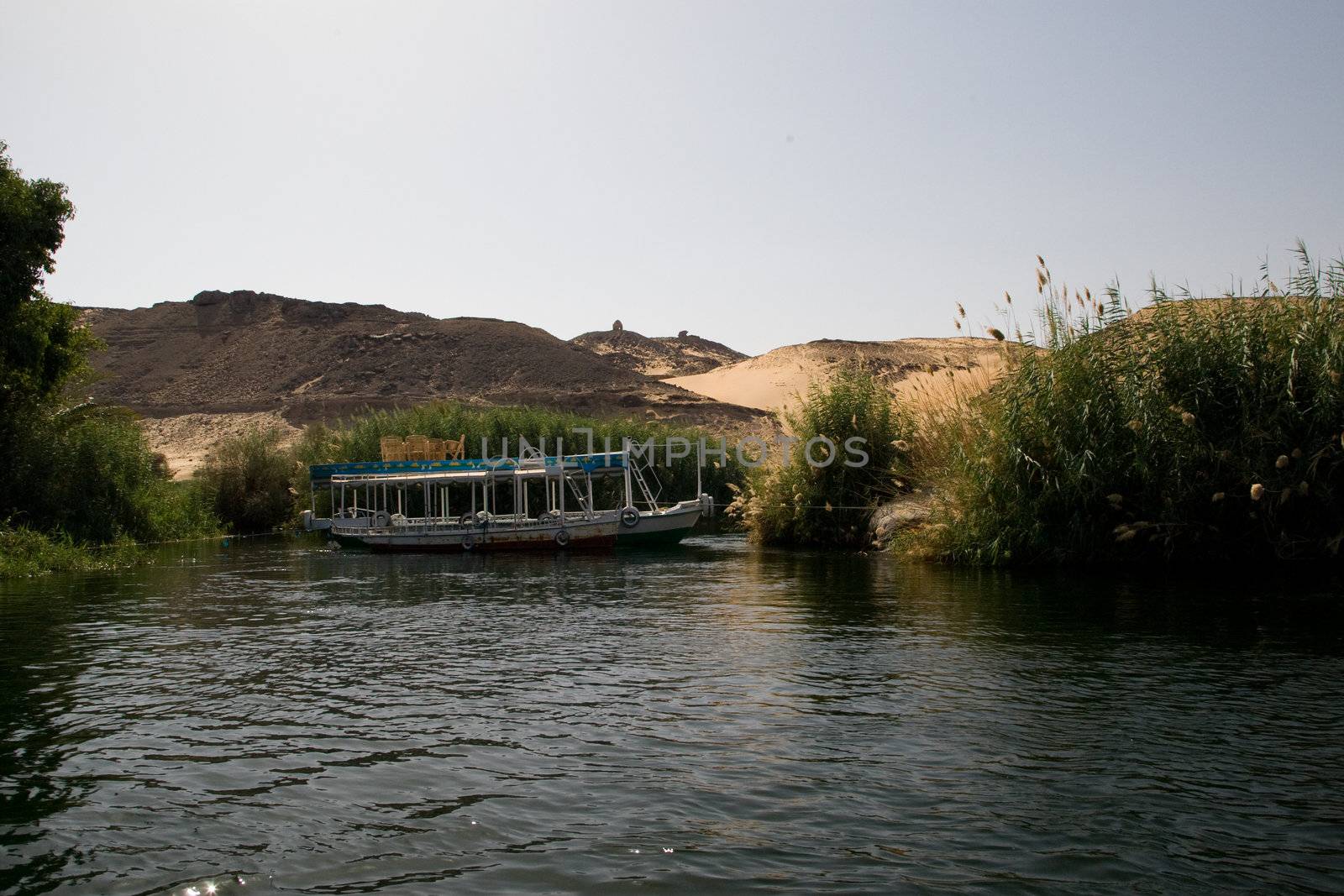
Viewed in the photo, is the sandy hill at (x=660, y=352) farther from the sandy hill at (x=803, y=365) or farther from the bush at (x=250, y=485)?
the bush at (x=250, y=485)

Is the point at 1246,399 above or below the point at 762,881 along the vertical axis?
above

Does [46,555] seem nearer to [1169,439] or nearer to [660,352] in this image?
[1169,439]

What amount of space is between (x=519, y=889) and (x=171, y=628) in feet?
42.1

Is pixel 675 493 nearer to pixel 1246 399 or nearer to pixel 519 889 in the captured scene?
pixel 1246 399

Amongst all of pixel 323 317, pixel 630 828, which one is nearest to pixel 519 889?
pixel 630 828

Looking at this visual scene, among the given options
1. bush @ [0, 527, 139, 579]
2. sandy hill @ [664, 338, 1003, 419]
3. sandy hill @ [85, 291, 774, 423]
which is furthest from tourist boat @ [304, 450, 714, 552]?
sandy hill @ [664, 338, 1003, 419]

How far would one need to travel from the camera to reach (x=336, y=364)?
96.4 m

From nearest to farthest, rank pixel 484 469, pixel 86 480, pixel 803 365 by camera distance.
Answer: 1. pixel 86 480
2. pixel 484 469
3. pixel 803 365

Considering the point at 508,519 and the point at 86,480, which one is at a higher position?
the point at 86,480

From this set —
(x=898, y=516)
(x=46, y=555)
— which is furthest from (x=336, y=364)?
(x=898, y=516)

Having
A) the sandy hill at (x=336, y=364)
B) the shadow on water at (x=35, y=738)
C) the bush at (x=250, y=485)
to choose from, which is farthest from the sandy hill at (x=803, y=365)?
the shadow on water at (x=35, y=738)

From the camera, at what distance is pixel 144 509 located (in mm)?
36219

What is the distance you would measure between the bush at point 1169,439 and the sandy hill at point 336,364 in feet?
173

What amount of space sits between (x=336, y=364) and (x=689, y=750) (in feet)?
301
